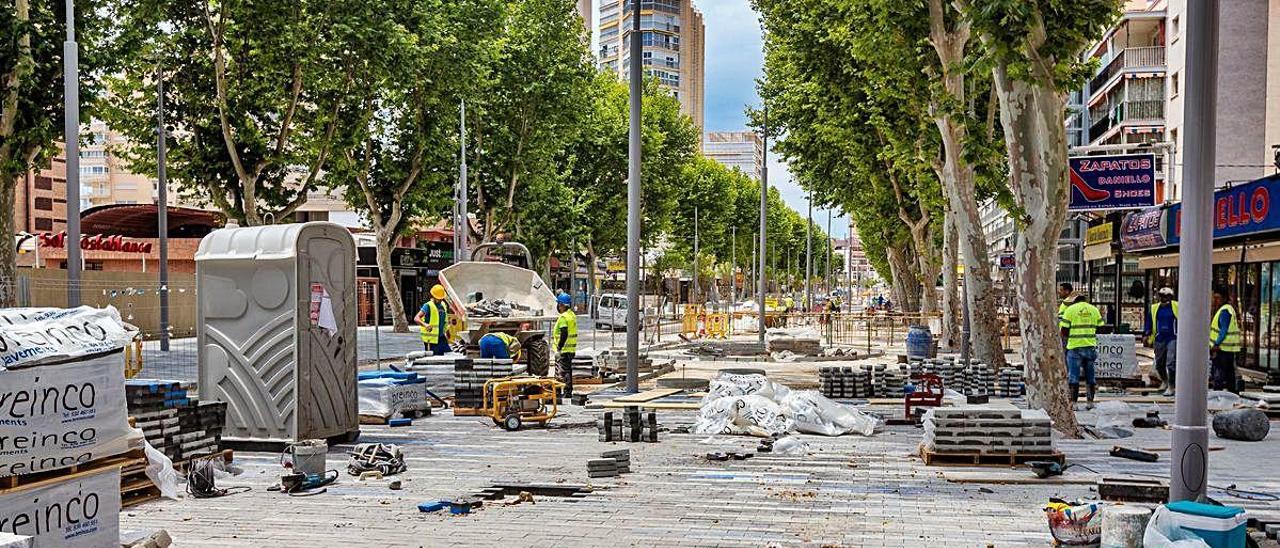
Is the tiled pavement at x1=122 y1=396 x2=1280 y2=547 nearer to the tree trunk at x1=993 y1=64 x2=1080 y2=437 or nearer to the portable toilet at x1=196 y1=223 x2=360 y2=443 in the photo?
the portable toilet at x1=196 y1=223 x2=360 y2=443

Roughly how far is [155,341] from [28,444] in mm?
19774

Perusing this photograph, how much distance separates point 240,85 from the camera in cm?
2706

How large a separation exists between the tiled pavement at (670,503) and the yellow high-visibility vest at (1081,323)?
12.1 ft

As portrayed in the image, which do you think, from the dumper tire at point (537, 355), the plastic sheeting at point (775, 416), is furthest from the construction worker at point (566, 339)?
the plastic sheeting at point (775, 416)

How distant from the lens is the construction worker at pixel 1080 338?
16.4 meters

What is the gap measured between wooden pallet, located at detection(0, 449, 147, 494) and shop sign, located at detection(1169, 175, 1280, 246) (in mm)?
16742

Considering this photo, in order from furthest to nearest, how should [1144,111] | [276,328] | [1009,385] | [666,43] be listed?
[666,43] → [1144,111] → [1009,385] → [276,328]

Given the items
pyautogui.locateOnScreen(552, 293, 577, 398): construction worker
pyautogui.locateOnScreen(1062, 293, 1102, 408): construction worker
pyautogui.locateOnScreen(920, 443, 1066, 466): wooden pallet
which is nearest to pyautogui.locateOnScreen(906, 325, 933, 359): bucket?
pyautogui.locateOnScreen(1062, 293, 1102, 408): construction worker

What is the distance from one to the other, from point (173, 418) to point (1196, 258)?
9.07m

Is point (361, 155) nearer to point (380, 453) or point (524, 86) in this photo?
point (524, 86)

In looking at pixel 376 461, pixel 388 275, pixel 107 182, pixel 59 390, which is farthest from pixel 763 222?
pixel 107 182

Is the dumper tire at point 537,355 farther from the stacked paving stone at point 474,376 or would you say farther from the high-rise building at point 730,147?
the high-rise building at point 730,147

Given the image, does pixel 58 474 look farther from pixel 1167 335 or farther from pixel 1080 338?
pixel 1167 335

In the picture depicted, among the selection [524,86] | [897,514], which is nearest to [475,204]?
[524,86]
